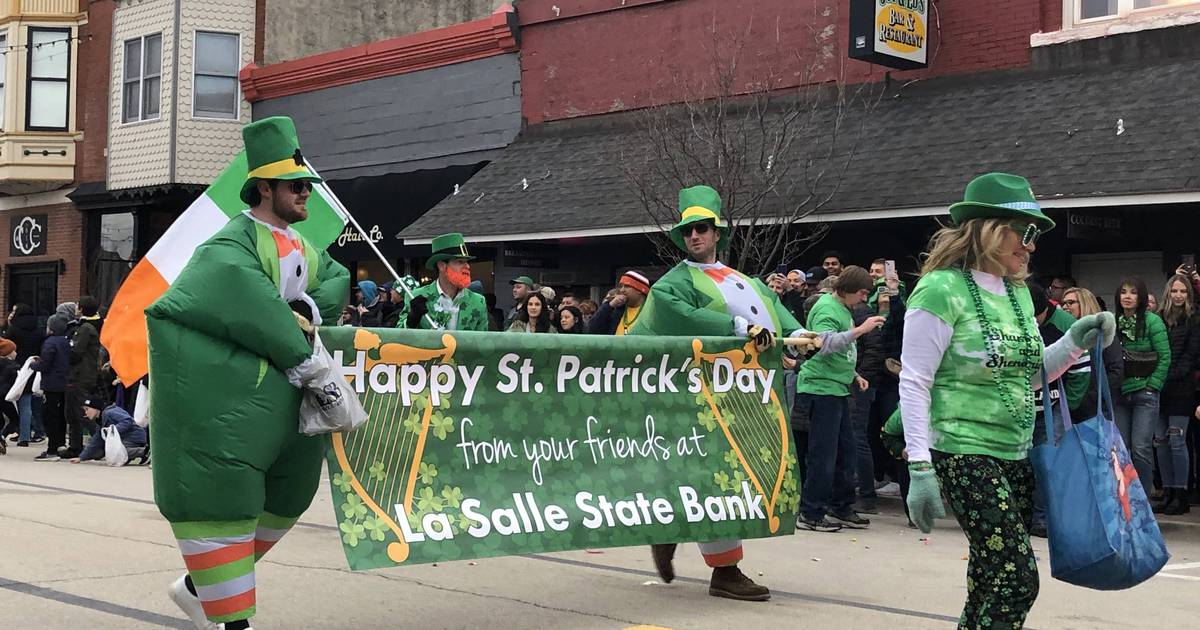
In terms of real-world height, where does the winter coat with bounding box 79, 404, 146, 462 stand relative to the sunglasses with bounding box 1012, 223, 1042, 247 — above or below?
below

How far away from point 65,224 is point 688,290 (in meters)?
23.3

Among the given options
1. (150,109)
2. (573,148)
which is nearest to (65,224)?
(150,109)

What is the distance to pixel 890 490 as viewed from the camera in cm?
1294

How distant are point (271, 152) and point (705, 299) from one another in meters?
2.63

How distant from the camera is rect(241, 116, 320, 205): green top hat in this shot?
18.3 ft

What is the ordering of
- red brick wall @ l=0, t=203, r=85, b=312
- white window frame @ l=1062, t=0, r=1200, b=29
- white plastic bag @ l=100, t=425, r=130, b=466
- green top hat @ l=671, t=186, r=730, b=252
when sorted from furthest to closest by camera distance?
red brick wall @ l=0, t=203, r=85, b=312
white plastic bag @ l=100, t=425, r=130, b=466
white window frame @ l=1062, t=0, r=1200, b=29
green top hat @ l=671, t=186, r=730, b=252

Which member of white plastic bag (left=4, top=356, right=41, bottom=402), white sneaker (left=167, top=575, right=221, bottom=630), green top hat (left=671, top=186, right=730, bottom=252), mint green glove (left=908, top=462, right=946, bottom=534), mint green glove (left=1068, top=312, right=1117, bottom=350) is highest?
green top hat (left=671, top=186, right=730, bottom=252)

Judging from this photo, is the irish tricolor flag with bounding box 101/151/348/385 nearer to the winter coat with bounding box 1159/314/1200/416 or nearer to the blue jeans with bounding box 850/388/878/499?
the blue jeans with bounding box 850/388/878/499

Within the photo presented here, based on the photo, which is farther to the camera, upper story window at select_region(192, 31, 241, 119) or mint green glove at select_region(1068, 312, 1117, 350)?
upper story window at select_region(192, 31, 241, 119)

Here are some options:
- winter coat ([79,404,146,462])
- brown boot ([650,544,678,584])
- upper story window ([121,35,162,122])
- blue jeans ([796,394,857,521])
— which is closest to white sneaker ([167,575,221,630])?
brown boot ([650,544,678,584])

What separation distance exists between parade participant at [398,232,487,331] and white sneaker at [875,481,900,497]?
4084 mm

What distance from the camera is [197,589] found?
5379mm

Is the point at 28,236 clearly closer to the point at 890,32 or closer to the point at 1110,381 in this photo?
the point at 890,32

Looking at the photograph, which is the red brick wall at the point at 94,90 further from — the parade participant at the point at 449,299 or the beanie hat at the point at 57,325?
the parade participant at the point at 449,299
